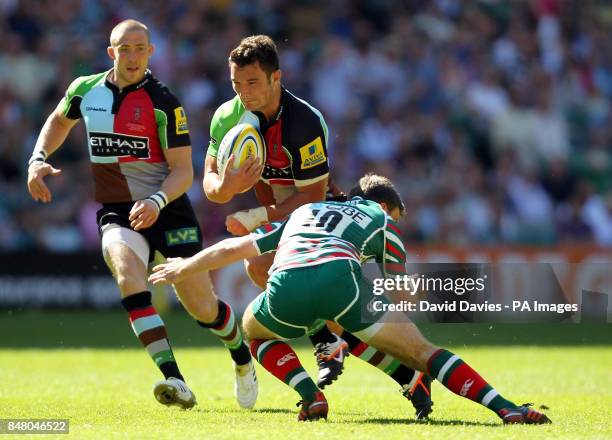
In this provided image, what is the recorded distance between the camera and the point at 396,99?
61.9 feet

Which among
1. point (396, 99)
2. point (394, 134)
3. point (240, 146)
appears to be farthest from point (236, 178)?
point (396, 99)

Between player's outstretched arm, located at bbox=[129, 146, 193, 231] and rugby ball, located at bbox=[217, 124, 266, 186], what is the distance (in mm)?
551

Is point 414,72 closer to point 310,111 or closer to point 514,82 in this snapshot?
point 514,82


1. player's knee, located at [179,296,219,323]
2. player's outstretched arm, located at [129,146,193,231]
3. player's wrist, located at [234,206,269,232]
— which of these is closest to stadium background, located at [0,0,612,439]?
player's knee, located at [179,296,219,323]

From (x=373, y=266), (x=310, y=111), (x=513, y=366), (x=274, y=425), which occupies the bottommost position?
(x=513, y=366)

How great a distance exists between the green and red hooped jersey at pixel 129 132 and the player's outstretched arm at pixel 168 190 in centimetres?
8

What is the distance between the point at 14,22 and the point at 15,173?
269 centimetres

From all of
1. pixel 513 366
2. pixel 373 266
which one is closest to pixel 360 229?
pixel 373 266

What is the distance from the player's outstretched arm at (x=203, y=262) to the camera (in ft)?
21.3

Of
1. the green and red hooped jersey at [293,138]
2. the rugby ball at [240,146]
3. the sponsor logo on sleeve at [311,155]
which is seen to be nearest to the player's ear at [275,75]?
the green and red hooped jersey at [293,138]

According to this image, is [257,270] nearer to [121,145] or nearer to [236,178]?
[236,178]

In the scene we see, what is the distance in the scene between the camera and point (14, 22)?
17938 millimetres

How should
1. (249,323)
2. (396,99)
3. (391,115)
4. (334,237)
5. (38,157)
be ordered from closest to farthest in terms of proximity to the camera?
1. (334,237)
2. (249,323)
3. (38,157)
4. (391,115)
5. (396,99)

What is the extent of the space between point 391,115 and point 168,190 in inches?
426
